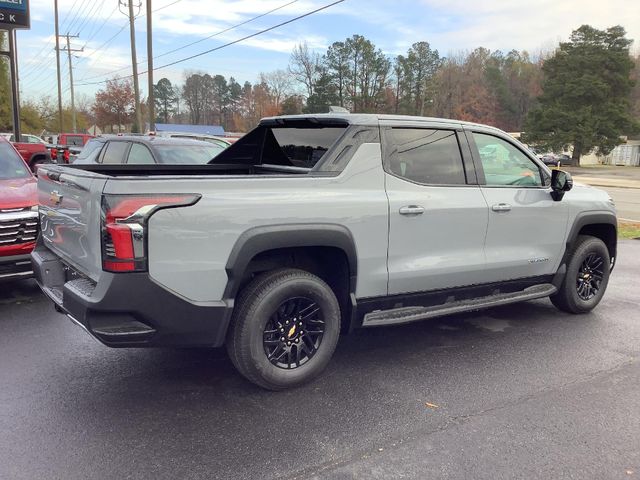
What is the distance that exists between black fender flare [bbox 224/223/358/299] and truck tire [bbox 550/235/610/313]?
2831 mm

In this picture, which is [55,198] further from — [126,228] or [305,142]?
[305,142]

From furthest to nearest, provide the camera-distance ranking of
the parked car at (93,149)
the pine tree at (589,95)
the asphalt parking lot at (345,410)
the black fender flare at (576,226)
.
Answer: the pine tree at (589,95) < the parked car at (93,149) < the black fender flare at (576,226) < the asphalt parking lot at (345,410)

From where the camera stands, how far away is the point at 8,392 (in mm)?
3711

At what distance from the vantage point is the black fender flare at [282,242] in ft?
11.2

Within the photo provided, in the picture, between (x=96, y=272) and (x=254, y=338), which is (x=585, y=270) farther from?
(x=96, y=272)

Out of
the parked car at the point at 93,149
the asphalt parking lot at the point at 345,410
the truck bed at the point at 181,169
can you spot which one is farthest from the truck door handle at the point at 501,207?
the parked car at the point at 93,149

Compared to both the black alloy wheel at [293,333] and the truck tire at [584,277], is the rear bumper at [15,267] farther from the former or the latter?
the truck tire at [584,277]

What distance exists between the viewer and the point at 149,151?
890cm

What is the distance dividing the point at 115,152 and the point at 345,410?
741 centimetres

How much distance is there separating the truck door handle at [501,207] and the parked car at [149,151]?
5.51m

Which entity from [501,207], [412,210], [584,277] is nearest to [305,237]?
[412,210]

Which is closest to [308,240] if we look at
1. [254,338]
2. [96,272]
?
[254,338]

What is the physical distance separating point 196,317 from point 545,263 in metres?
3.43

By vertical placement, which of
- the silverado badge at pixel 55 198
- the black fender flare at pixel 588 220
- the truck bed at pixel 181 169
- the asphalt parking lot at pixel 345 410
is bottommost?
the asphalt parking lot at pixel 345 410
